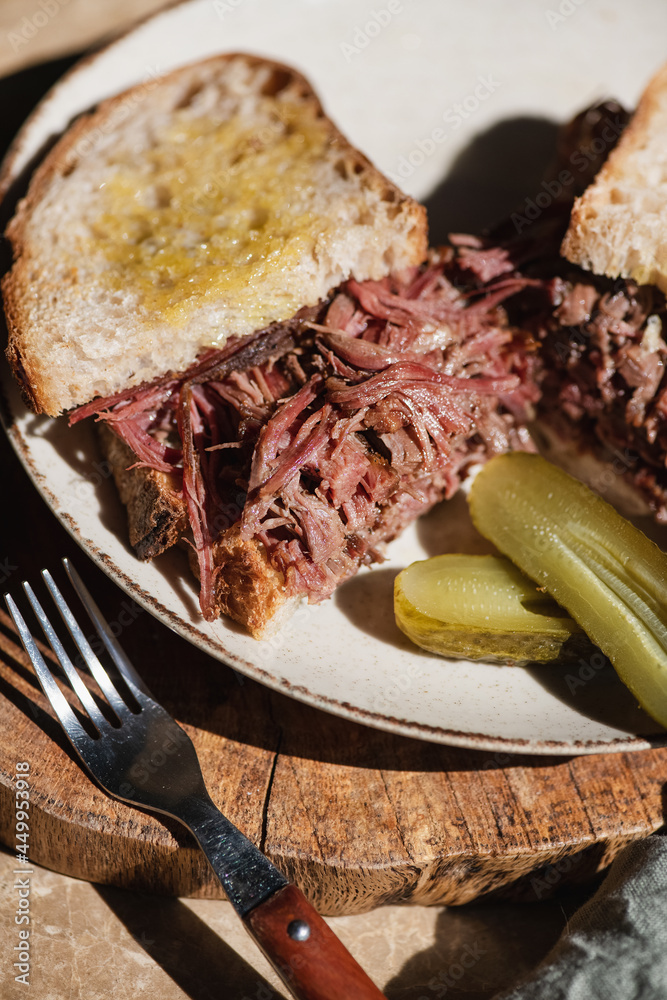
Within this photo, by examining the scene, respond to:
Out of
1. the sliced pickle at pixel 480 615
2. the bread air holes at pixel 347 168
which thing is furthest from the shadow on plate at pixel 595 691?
the bread air holes at pixel 347 168

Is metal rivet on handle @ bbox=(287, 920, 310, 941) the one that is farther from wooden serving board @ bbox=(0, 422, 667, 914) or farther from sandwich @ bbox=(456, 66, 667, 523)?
sandwich @ bbox=(456, 66, 667, 523)

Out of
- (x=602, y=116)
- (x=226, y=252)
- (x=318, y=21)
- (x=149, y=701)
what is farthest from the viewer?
(x=318, y=21)

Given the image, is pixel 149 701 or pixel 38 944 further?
pixel 149 701

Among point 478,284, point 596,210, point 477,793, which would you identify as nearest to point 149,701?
point 477,793

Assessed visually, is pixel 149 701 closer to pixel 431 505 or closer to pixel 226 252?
pixel 431 505

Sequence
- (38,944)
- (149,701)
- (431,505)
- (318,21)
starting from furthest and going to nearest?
(318,21), (431,505), (149,701), (38,944)

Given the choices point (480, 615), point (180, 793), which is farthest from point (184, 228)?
point (180, 793)

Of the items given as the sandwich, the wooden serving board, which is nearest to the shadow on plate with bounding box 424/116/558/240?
the sandwich

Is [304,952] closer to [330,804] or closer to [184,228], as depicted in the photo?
[330,804]
